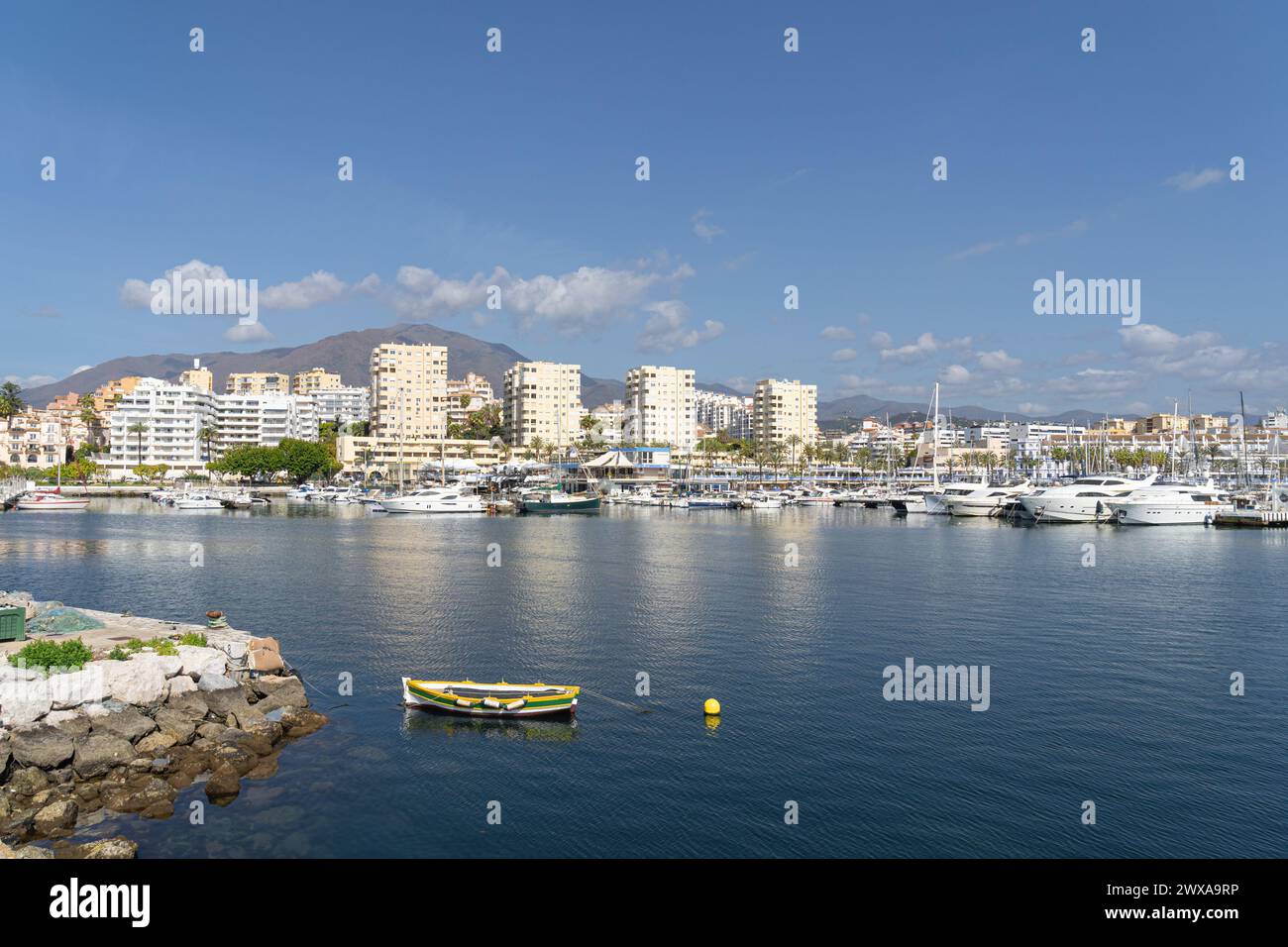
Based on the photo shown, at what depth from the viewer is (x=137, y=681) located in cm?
2481

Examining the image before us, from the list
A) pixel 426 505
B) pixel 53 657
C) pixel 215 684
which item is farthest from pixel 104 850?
pixel 426 505

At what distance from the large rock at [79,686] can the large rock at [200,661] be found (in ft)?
7.97

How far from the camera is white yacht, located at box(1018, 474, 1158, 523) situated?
4540 inches

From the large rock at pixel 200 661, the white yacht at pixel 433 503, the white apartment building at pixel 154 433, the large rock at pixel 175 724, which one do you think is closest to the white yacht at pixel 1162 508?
the white yacht at pixel 433 503

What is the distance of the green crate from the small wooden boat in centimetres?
1175

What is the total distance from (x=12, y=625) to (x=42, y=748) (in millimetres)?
6945

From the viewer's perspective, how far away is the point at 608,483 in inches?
7372

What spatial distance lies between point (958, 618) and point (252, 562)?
51346 mm

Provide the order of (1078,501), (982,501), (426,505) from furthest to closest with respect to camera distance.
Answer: (426,505), (982,501), (1078,501)

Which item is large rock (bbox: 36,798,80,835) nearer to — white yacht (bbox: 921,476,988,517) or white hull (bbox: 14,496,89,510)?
white yacht (bbox: 921,476,988,517)

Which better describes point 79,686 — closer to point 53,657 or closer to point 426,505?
point 53,657

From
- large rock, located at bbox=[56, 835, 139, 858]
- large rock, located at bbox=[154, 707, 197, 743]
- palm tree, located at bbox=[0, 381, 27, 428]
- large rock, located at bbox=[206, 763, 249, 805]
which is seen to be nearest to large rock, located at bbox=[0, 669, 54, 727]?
→ large rock, located at bbox=[154, 707, 197, 743]
